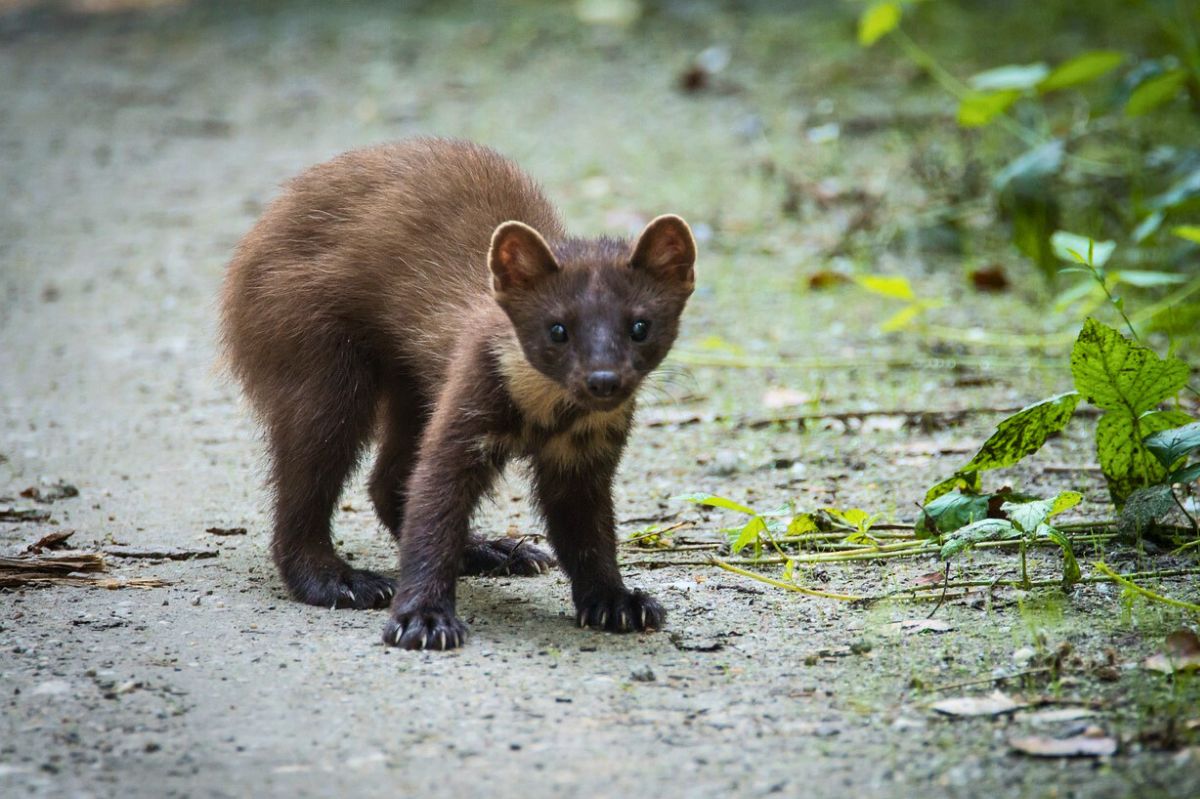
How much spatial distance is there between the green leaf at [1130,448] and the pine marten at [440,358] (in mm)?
1393

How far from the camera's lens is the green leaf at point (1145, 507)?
443 centimetres

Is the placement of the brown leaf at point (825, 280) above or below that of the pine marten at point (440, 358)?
above

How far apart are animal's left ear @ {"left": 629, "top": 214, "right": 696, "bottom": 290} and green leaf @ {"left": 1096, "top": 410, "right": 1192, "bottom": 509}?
1384 mm

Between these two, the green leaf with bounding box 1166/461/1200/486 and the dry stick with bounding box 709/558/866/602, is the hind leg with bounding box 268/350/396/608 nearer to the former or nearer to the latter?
the dry stick with bounding box 709/558/866/602

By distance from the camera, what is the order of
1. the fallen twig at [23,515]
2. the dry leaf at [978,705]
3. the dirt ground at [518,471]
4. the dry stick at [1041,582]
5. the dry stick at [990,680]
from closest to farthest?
the dirt ground at [518,471]
the dry leaf at [978,705]
the dry stick at [990,680]
the dry stick at [1041,582]
the fallen twig at [23,515]

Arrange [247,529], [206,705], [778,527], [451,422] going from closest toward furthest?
[206,705] < [451,422] < [778,527] < [247,529]

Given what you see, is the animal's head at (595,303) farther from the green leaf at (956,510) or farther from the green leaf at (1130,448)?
the green leaf at (1130,448)

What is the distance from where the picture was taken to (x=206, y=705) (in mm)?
3770

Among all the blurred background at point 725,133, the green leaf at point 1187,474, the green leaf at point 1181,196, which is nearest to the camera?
the green leaf at point 1187,474

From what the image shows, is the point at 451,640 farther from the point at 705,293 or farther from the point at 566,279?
the point at 705,293

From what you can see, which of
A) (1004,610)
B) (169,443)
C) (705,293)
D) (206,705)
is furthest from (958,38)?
(206,705)

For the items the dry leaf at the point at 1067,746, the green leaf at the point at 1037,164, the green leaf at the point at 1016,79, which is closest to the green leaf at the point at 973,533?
the dry leaf at the point at 1067,746

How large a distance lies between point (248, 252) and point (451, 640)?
6.20ft

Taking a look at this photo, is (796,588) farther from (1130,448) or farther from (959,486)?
(1130,448)
